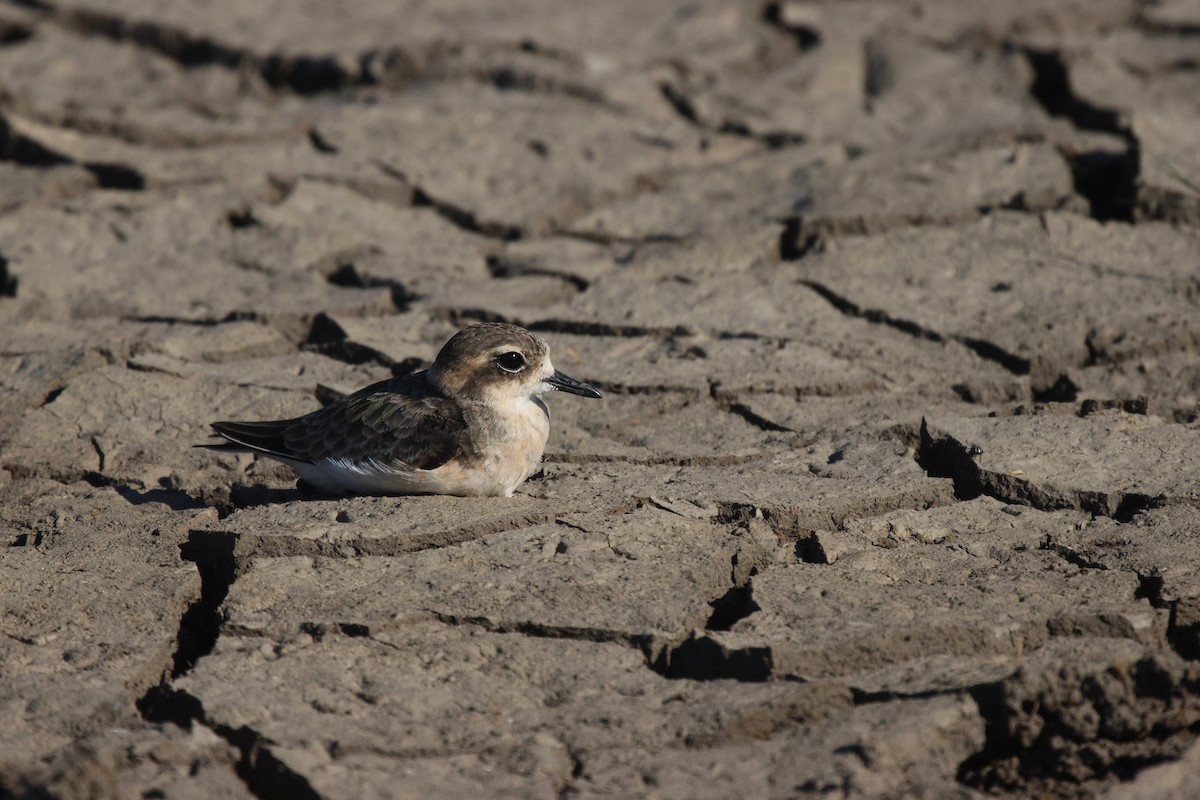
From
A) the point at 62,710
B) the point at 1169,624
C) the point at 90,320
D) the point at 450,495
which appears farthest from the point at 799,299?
the point at 62,710

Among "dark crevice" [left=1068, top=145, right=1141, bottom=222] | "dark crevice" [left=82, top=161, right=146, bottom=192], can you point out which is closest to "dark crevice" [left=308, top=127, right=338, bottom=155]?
→ "dark crevice" [left=82, top=161, right=146, bottom=192]

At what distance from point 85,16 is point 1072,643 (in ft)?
21.6

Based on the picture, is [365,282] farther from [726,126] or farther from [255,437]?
[726,126]

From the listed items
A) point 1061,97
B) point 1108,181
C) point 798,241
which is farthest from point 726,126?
point 1108,181

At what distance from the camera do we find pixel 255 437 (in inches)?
161

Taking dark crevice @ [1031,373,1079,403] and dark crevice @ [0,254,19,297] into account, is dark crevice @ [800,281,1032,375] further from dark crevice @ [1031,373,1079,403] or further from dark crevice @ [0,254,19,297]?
dark crevice @ [0,254,19,297]

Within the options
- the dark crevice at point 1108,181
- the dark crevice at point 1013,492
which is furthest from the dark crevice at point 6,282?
the dark crevice at point 1108,181

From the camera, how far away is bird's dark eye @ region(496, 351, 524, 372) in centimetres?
421

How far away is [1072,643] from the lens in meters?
3.14

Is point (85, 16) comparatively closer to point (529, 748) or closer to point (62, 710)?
point (62, 710)

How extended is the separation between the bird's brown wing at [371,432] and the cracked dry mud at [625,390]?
0.15 meters

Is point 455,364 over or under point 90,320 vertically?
over

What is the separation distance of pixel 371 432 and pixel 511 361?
0.49 metres

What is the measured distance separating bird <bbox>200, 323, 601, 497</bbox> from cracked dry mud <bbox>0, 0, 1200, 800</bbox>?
123 mm
